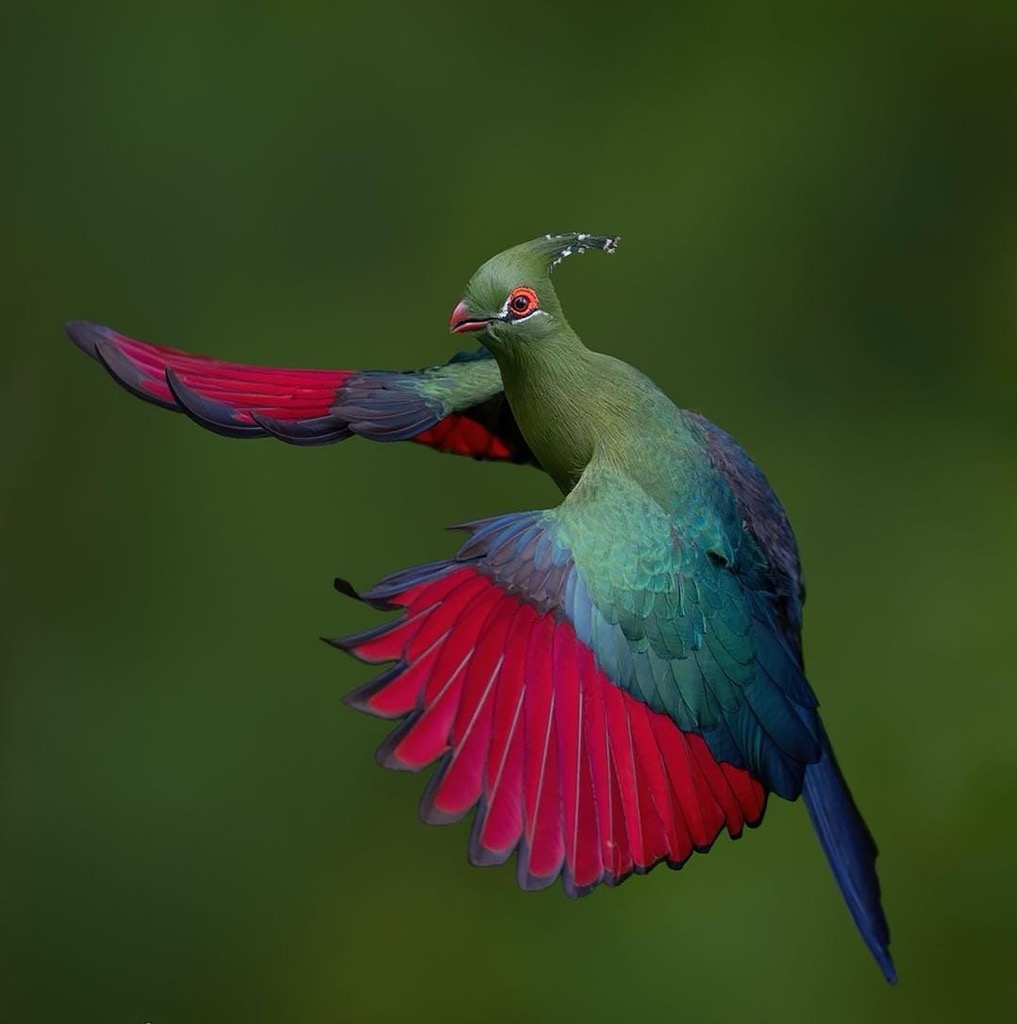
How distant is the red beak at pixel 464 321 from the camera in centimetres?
133

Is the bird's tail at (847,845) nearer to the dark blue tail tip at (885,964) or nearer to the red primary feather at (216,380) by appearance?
the dark blue tail tip at (885,964)

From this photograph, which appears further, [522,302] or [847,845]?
[847,845]

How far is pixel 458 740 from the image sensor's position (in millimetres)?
1217

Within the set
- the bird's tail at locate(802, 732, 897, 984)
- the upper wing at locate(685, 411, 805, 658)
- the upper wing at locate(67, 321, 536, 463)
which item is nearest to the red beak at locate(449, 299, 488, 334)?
the upper wing at locate(67, 321, 536, 463)

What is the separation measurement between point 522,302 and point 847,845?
1.87 ft

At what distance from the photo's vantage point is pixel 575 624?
129 cm

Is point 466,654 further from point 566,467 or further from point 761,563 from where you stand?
point 761,563

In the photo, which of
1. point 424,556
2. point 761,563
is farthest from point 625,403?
point 424,556

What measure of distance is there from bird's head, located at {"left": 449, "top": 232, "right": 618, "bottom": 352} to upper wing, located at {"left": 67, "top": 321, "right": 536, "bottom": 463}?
118 millimetres

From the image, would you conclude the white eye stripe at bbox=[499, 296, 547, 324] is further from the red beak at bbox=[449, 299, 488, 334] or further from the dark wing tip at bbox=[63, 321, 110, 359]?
the dark wing tip at bbox=[63, 321, 110, 359]

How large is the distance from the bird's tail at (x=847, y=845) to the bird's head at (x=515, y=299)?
18.0 inches

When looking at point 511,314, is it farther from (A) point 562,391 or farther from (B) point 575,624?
(B) point 575,624

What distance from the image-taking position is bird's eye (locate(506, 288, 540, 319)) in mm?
1341

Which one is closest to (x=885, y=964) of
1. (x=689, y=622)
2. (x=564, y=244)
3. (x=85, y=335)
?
(x=689, y=622)
